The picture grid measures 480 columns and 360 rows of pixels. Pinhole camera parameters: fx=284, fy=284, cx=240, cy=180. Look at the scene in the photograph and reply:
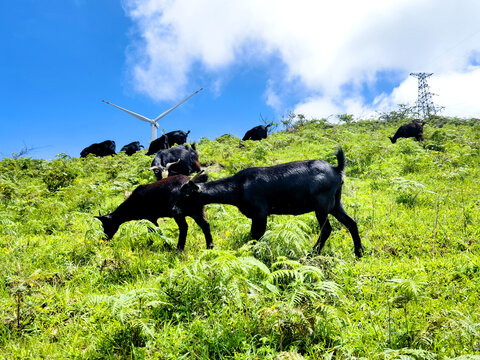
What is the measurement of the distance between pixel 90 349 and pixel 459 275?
4.82 meters

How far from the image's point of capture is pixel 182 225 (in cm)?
583

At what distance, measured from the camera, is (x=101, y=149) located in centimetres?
2630

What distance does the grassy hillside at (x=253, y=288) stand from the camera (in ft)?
9.14

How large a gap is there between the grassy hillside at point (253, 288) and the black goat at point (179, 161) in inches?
155

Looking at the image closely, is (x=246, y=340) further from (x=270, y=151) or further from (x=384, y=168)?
(x=270, y=151)

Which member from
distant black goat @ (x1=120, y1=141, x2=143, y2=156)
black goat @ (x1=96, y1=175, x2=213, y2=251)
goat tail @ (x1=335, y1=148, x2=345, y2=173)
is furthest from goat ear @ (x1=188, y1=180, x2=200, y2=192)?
distant black goat @ (x1=120, y1=141, x2=143, y2=156)

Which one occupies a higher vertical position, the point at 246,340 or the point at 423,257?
the point at 423,257

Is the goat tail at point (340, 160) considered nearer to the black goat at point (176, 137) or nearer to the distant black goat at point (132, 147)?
the black goat at point (176, 137)

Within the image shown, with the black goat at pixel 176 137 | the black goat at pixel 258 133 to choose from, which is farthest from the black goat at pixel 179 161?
the black goat at pixel 258 133

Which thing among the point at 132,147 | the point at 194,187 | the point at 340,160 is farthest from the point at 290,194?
the point at 132,147

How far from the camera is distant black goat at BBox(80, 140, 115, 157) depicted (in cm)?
2608

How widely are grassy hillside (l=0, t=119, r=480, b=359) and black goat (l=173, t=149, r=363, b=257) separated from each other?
44cm

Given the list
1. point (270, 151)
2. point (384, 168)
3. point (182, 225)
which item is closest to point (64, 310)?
point (182, 225)

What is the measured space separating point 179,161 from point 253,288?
9434 mm
